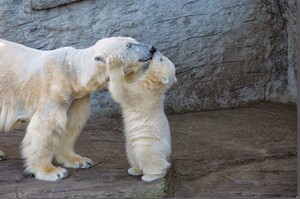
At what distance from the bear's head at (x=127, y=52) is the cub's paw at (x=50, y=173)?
0.79 m

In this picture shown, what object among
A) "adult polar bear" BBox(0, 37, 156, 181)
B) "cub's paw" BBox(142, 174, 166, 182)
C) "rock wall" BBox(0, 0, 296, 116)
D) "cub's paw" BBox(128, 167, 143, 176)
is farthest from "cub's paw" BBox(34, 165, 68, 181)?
"rock wall" BBox(0, 0, 296, 116)

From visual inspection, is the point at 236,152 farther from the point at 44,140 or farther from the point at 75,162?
the point at 44,140

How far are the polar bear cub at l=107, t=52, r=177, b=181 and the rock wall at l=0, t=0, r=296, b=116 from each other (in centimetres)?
203

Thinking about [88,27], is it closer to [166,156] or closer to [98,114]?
[98,114]

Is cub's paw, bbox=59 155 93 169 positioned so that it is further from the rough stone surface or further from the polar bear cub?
the rough stone surface

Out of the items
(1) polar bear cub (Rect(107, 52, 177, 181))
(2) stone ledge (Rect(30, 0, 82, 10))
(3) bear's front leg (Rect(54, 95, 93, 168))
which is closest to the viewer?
(1) polar bear cub (Rect(107, 52, 177, 181))

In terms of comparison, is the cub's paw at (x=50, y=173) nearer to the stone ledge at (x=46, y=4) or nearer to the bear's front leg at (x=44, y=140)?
the bear's front leg at (x=44, y=140)

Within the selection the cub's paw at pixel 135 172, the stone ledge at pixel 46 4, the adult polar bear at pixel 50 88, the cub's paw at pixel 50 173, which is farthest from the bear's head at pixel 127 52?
the stone ledge at pixel 46 4

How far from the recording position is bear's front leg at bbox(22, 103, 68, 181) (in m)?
4.48

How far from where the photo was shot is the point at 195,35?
21.4 feet

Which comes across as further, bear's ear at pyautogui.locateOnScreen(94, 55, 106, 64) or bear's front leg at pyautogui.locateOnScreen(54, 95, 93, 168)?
bear's front leg at pyautogui.locateOnScreen(54, 95, 93, 168)

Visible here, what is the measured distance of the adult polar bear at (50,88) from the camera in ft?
14.5

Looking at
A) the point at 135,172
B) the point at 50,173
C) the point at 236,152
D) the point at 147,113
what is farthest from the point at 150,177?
the point at 236,152

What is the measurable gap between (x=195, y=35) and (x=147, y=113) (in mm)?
2299
